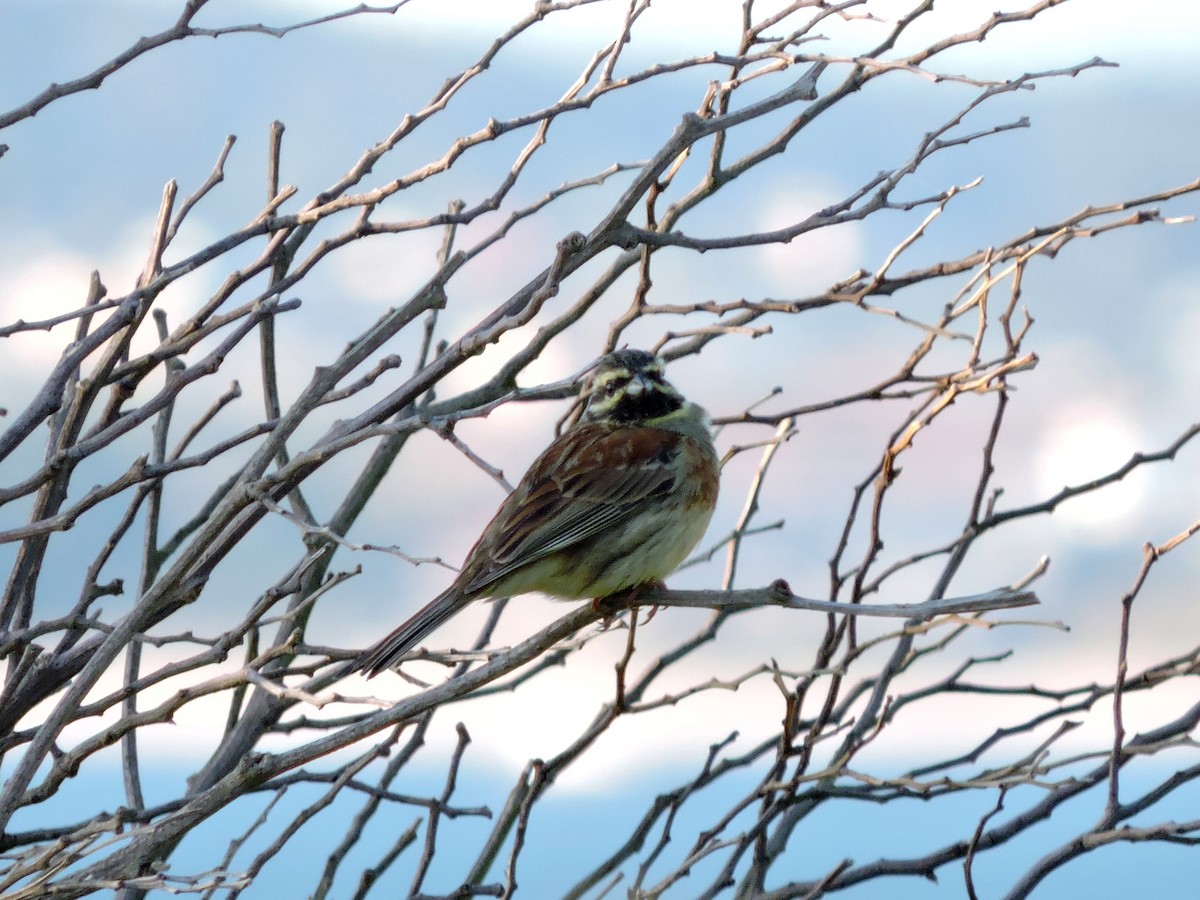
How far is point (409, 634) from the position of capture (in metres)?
3.85

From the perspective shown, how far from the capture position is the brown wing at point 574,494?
4.36 m

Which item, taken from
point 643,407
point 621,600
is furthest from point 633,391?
point 621,600

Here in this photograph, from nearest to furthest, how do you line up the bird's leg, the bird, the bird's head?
the bird's leg, the bird, the bird's head

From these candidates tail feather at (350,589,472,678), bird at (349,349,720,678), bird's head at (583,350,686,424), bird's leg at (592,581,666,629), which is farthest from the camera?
bird's head at (583,350,686,424)

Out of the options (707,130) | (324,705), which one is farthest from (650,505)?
(324,705)

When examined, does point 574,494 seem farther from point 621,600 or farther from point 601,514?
point 621,600

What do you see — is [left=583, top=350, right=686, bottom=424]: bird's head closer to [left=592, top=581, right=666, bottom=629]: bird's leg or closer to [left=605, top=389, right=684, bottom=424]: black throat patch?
[left=605, top=389, right=684, bottom=424]: black throat patch

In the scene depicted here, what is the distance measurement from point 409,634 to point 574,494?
94 cm

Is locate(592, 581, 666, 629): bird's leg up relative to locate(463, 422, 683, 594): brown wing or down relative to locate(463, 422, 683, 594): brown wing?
down

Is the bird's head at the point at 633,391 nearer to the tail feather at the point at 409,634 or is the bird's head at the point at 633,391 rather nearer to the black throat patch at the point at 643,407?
the black throat patch at the point at 643,407

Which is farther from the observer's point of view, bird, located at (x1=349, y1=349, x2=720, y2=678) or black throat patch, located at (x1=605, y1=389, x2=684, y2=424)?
black throat patch, located at (x1=605, y1=389, x2=684, y2=424)

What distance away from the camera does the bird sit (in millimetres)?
4355

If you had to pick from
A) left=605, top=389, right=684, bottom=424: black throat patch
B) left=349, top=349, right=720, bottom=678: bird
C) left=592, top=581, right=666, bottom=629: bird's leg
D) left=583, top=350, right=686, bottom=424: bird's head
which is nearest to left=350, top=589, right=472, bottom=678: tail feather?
left=349, top=349, right=720, bottom=678: bird

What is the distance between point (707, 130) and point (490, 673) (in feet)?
4.68
